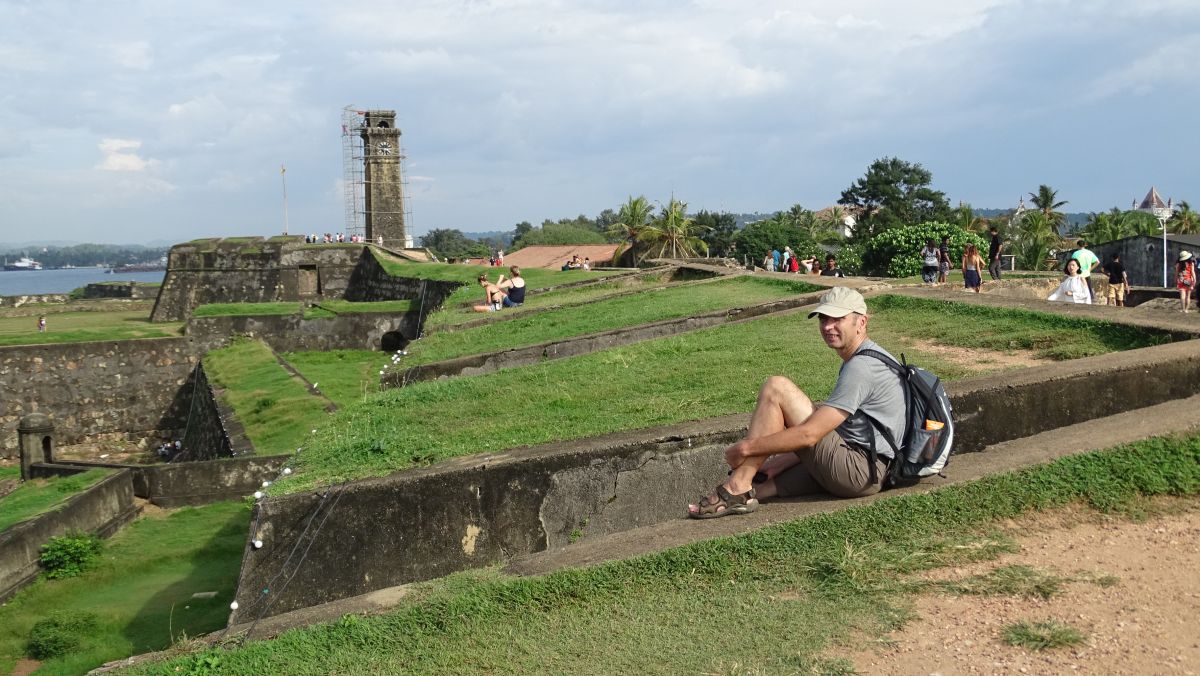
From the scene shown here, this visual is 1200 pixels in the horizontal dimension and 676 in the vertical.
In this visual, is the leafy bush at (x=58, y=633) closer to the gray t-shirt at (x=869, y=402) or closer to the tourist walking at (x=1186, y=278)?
the gray t-shirt at (x=869, y=402)

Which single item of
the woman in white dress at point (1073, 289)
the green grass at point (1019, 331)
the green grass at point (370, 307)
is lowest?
the green grass at point (370, 307)

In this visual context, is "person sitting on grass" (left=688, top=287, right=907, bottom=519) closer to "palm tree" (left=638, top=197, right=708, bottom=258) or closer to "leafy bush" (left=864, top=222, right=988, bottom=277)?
"leafy bush" (left=864, top=222, right=988, bottom=277)

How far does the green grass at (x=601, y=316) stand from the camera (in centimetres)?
1164

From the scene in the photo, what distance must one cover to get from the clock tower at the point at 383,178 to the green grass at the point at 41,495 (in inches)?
1103

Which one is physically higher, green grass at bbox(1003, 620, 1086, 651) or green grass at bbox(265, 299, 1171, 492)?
green grass at bbox(265, 299, 1171, 492)

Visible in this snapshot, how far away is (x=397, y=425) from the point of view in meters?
7.13

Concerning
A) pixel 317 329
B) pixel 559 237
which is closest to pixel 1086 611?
pixel 317 329

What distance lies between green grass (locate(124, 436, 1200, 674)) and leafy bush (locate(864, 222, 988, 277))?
54.4ft

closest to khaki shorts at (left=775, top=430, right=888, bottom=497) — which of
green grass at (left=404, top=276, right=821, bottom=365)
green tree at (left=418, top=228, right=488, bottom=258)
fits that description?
green grass at (left=404, top=276, right=821, bottom=365)

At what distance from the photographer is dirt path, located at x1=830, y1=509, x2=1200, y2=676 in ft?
9.98

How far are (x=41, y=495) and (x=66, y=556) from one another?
2.07 meters

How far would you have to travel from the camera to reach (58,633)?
8.18m

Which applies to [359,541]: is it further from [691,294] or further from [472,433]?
[691,294]

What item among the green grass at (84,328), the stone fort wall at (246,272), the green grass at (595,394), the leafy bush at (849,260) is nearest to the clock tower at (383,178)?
the green grass at (84,328)
